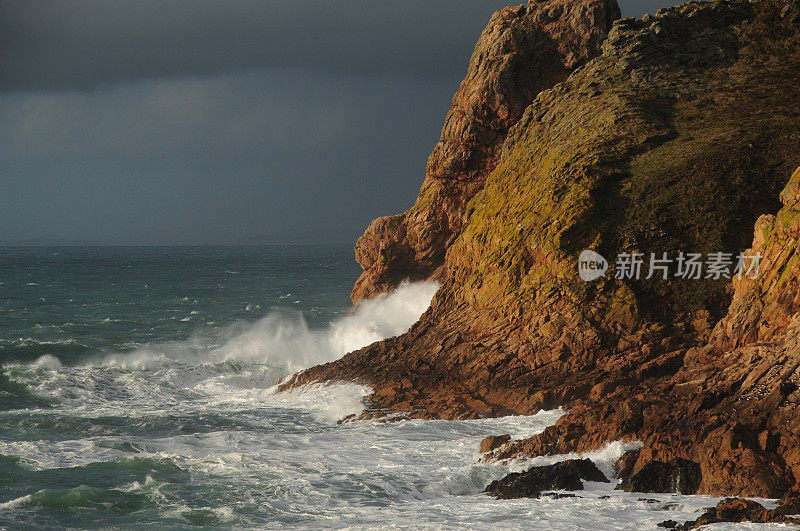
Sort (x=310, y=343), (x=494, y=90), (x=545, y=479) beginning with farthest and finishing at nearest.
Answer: (x=310, y=343) → (x=494, y=90) → (x=545, y=479)

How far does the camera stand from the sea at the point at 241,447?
16.4 m

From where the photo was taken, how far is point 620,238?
26000mm

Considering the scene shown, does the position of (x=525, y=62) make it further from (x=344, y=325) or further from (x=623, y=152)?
(x=344, y=325)

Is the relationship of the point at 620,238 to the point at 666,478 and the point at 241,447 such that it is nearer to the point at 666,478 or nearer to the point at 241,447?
the point at 666,478

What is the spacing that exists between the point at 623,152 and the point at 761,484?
1658 cm

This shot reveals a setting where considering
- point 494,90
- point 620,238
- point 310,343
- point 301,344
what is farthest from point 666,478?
point 301,344

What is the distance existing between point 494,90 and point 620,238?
1312cm

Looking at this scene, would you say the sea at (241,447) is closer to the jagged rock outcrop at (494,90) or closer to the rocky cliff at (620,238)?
the rocky cliff at (620,238)

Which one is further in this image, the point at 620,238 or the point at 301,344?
the point at 301,344

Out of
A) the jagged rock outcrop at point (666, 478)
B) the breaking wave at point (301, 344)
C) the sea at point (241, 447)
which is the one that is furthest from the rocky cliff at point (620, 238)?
the breaking wave at point (301, 344)

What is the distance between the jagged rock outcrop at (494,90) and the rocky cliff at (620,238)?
0.11 m

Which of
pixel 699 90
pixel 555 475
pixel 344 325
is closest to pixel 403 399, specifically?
pixel 555 475

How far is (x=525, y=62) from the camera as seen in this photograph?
37000mm

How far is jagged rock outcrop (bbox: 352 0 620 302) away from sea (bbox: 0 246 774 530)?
3.76 meters
